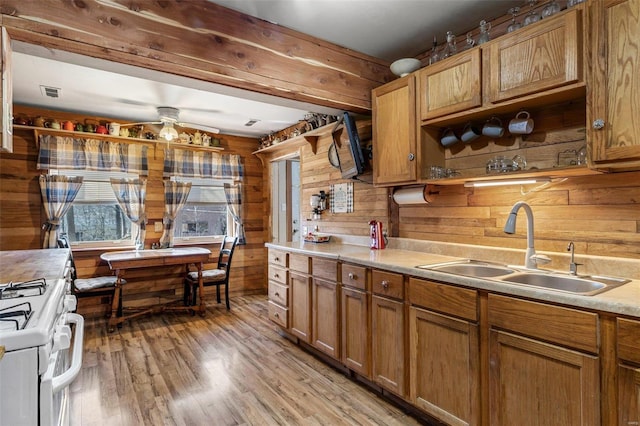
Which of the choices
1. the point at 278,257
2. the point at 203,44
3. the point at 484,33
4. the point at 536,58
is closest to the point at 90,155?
the point at 278,257

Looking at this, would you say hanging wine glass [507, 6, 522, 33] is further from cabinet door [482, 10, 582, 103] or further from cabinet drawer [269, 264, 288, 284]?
cabinet drawer [269, 264, 288, 284]

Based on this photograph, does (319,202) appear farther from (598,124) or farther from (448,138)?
(598,124)

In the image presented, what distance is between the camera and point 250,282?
5363 mm

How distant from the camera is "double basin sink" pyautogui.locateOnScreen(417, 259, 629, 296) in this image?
1.71 meters

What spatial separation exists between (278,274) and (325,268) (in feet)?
2.73

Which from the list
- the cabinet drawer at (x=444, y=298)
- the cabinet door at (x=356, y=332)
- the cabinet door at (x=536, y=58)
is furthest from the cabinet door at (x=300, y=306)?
the cabinet door at (x=536, y=58)

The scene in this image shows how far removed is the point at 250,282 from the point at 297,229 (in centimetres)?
112

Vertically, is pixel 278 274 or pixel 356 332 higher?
pixel 278 274

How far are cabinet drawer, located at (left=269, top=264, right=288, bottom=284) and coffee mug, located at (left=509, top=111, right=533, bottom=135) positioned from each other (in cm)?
221

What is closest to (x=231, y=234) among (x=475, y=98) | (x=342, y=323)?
(x=342, y=323)

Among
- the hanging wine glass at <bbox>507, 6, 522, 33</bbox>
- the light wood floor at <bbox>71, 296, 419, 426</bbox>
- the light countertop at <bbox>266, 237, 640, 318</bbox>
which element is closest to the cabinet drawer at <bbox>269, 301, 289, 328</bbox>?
the light wood floor at <bbox>71, 296, 419, 426</bbox>

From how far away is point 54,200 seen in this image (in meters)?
3.92

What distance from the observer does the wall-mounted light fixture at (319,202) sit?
3.92 meters

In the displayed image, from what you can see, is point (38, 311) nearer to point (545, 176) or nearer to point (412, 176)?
→ point (412, 176)
